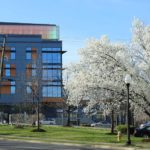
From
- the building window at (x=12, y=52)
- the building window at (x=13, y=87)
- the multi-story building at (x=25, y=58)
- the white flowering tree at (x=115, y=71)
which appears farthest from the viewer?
the building window at (x=12, y=52)

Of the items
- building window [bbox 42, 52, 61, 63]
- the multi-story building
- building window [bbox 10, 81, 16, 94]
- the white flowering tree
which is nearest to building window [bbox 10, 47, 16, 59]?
the multi-story building

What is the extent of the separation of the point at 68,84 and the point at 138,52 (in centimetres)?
816

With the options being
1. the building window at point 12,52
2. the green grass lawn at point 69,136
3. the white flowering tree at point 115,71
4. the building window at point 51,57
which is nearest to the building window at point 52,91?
the building window at point 51,57

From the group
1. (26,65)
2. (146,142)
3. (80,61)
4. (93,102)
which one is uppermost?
(26,65)

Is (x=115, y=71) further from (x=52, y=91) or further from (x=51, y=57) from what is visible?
(x=51, y=57)

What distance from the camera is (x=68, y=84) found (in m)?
44.3

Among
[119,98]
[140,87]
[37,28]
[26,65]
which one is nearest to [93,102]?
[119,98]

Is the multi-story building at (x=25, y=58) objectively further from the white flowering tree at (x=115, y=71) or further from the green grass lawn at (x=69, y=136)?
the white flowering tree at (x=115, y=71)

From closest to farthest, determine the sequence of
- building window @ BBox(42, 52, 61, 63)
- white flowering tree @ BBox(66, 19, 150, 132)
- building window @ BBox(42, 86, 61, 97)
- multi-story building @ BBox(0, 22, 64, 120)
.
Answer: white flowering tree @ BBox(66, 19, 150, 132) → multi-story building @ BBox(0, 22, 64, 120) → building window @ BBox(42, 86, 61, 97) → building window @ BBox(42, 52, 61, 63)

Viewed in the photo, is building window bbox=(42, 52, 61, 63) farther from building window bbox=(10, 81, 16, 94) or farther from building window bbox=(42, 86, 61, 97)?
building window bbox=(10, 81, 16, 94)

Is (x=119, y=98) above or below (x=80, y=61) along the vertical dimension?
below

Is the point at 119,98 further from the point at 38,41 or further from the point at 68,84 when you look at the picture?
the point at 38,41

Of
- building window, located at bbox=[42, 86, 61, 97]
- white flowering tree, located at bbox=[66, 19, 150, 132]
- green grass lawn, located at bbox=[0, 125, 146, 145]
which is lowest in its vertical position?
green grass lawn, located at bbox=[0, 125, 146, 145]

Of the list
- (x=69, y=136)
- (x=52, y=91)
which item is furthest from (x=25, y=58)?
(x=69, y=136)
